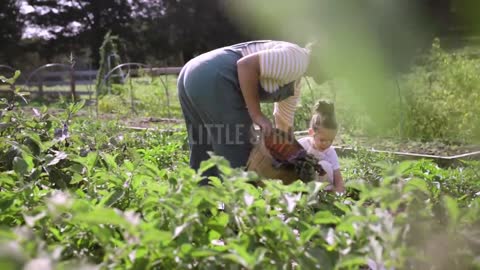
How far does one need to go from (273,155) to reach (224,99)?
0.53 meters

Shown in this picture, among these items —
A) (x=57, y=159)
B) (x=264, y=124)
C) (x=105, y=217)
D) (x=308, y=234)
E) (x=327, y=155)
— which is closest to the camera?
(x=105, y=217)

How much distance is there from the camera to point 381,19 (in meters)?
11.6

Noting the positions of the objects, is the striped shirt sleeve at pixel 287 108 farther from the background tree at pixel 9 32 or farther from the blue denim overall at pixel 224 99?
the background tree at pixel 9 32

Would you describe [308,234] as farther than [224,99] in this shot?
No

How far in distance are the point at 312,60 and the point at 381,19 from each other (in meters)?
9.14

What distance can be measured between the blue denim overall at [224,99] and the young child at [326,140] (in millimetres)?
510

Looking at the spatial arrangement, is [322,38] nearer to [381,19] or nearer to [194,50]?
[381,19]

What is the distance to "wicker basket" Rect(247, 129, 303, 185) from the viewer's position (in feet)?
8.70

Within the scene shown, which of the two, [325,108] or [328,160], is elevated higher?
[325,108]

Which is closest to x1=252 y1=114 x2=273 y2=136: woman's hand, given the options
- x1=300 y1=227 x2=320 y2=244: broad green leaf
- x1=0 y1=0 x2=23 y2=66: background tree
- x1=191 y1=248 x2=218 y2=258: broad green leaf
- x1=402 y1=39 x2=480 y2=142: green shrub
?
x1=300 y1=227 x2=320 y2=244: broad green leaf

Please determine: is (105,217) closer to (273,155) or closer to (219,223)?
(219,223)

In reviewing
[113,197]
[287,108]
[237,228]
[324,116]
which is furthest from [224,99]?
[237,228]

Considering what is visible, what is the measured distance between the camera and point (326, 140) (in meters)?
3.69

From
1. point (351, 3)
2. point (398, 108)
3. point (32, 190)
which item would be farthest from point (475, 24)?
point (32, 190)
